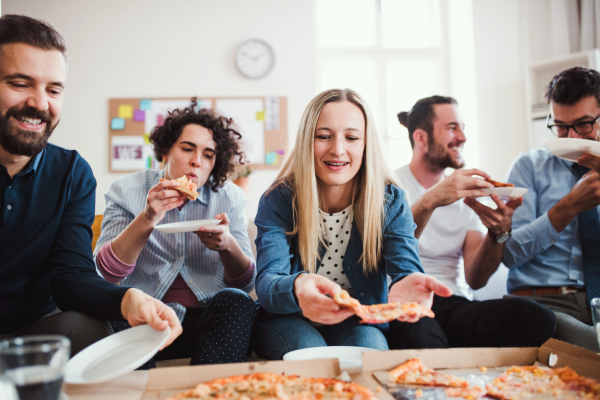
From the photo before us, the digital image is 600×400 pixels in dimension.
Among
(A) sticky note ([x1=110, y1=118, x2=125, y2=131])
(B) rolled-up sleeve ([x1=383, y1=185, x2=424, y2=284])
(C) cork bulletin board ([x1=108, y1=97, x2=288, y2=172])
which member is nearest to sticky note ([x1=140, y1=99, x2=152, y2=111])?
(C) cork bulletin board ([x1=108, y1=97, x2=288, y2=172])

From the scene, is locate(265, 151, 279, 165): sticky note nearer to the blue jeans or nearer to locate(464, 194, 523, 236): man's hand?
locate(464, 194, 523, 236): man's hand

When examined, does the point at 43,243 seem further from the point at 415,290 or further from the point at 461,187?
the point at 461,187

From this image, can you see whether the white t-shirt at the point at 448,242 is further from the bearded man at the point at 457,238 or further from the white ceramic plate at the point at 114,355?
the white ceramic plate at the point at 114,355

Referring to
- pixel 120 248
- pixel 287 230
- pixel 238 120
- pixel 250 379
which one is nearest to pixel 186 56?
pixel 238 120

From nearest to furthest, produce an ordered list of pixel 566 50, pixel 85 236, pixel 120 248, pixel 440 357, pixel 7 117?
1. pixel 440 357
2. pixel 7 117
3. pixel 85 236
4. pixel 120 248
5. pixel 566 50

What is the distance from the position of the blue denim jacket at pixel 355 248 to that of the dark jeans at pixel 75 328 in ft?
1.43

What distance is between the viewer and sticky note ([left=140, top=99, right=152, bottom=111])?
13.9 ft

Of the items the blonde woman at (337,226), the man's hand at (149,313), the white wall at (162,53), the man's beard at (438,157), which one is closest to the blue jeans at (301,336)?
the blonde woman at (337,226)

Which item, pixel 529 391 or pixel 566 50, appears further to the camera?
pixel 566 50

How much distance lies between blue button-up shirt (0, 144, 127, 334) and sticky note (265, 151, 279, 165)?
9.54 feet

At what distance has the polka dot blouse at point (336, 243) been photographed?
1516 millimetres

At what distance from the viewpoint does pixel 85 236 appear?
1.43 m

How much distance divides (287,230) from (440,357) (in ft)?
2.08

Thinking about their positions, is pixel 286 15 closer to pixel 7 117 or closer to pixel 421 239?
pixel 421 239
